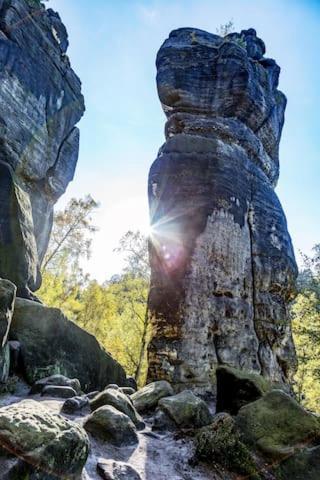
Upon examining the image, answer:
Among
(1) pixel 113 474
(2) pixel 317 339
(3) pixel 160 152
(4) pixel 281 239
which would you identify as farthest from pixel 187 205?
(2) pixel 317 339

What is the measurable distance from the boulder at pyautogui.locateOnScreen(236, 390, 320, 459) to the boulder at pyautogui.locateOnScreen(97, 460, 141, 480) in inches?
85.2

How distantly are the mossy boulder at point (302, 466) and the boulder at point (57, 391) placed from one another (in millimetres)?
3307

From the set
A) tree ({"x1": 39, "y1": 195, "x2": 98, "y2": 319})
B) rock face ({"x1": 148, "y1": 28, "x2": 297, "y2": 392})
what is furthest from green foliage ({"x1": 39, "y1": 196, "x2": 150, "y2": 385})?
rock face ({"x1": 148, "y1": 28, "x2": 297, "y2": 392})

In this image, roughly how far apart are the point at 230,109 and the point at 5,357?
38.8 feet

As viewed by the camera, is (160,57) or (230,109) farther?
(160,57)

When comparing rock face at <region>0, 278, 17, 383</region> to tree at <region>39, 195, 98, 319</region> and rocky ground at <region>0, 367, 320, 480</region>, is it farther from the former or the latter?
tree at <region>39, 195, 98, 319</region>

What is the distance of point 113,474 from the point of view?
11.5 ft

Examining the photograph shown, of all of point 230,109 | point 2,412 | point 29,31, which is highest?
point 29,31

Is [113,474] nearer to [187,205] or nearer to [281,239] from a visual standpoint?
[187,205]

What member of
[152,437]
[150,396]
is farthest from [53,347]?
[152,437]

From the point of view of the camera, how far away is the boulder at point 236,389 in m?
6.41

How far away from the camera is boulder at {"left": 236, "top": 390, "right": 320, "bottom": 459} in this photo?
16.1 feet

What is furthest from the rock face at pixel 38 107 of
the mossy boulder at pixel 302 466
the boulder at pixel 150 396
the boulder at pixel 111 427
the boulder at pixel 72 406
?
the mossy boulder at pixel 302 466

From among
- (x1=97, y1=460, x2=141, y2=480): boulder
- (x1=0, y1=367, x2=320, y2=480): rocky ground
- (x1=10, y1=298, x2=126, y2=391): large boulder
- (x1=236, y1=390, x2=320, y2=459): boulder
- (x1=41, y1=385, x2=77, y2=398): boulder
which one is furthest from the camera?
(x1=10, y1=298, x2=126, y2=391): large boulder
